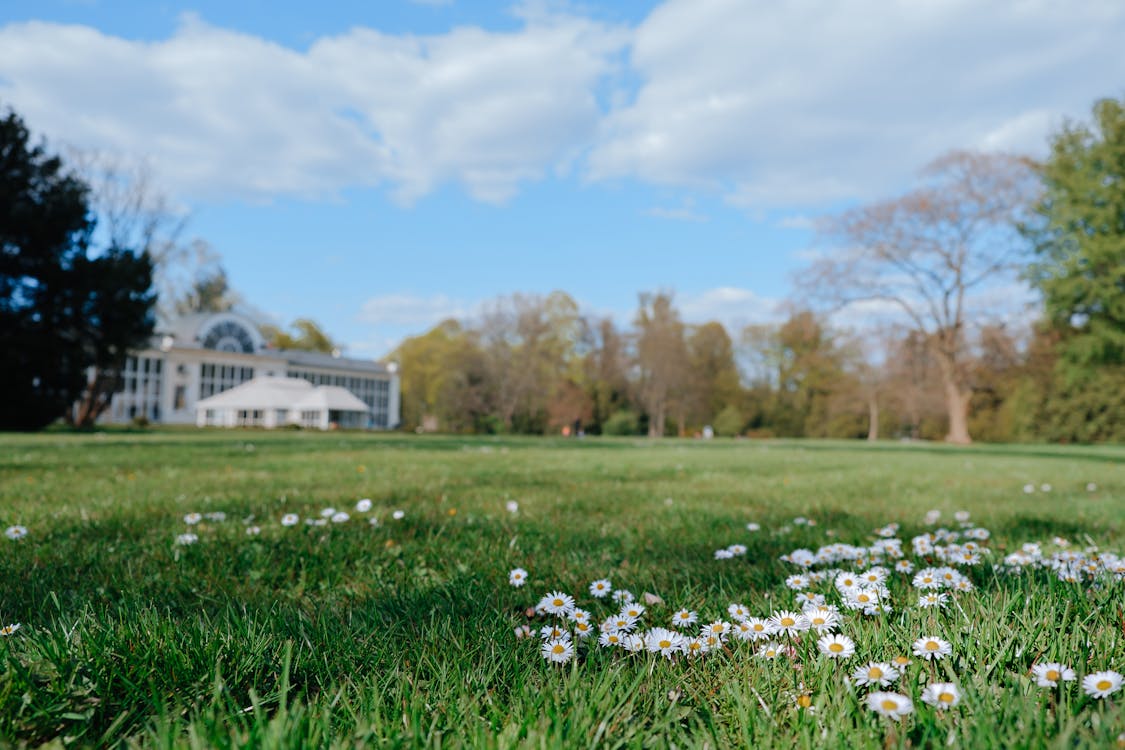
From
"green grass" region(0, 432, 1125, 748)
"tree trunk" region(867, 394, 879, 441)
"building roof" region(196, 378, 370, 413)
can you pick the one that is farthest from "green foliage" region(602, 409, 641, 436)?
"green grass" region(0, 432, 1125, 748)

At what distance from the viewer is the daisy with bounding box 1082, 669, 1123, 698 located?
3.48 feet

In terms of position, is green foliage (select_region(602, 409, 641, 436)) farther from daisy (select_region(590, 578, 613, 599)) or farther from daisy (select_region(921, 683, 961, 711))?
daisy (select_region(921, 683, 961, 711))

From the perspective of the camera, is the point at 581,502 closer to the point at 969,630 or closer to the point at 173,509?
the point at 173,509

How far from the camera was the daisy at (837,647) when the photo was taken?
1.31 meters

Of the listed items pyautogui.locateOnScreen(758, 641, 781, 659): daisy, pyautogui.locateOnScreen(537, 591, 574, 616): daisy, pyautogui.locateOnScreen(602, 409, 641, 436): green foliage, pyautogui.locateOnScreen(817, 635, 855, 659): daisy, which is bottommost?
pyautogui.locateOnScreen(602, 409, 641, 436): green foliage

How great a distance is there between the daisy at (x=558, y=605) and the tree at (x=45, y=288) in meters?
22.4

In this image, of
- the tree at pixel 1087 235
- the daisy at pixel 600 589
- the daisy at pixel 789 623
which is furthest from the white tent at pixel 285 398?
the daisy at pixel 789 623

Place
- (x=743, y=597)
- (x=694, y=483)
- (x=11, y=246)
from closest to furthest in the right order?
(x=743, y=597)
(x=694, y=483)
(x=11, y=246)

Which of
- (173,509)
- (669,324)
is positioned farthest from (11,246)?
(669,324)

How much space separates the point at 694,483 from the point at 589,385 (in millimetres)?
36294

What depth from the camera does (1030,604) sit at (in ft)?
5.25

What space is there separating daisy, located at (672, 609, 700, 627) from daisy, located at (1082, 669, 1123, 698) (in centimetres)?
81

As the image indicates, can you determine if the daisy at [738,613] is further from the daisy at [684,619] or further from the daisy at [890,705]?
the daisy at [890,705]

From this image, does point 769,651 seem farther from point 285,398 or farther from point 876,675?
point 285,398
